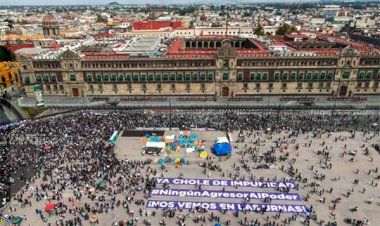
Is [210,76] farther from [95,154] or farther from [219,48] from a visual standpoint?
[95,154]

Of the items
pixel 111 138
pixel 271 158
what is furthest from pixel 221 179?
pixel 111 138

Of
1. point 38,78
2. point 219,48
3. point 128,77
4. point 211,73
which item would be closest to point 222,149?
point 211,73

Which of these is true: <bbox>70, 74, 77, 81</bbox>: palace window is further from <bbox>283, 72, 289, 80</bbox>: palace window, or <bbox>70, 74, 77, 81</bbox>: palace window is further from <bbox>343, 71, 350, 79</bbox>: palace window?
<bbox>343, 71, 350, 79</bbox>: palace window

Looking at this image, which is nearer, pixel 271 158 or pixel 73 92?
pixel 271 158

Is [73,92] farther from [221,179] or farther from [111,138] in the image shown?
[221,179]

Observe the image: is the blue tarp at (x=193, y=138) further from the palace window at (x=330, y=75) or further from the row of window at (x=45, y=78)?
the row of window at (x=45, y=78)

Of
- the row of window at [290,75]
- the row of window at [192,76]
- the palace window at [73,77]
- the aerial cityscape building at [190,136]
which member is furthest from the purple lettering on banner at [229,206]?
the palace window at [73,77]
